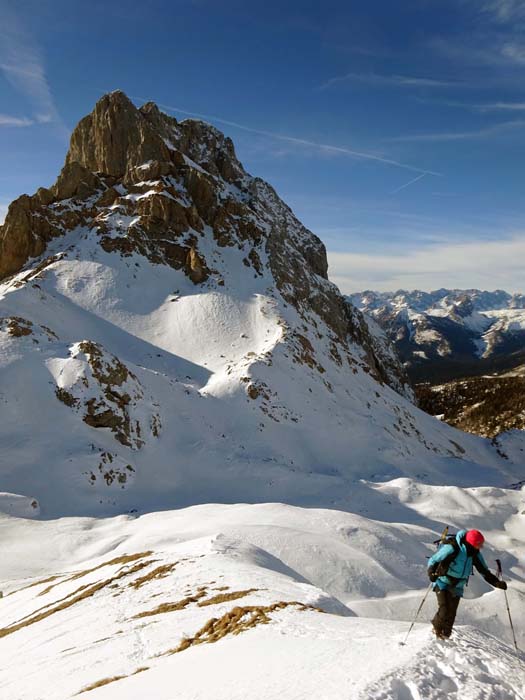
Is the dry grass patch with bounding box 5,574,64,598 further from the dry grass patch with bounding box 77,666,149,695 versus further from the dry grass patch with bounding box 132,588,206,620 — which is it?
the dry grass patch with bounding box 77,666,149,695

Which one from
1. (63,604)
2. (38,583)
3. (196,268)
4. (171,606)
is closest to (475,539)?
(171,606)

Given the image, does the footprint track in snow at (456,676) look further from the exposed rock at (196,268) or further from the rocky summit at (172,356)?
the exposed rock at (196,268)

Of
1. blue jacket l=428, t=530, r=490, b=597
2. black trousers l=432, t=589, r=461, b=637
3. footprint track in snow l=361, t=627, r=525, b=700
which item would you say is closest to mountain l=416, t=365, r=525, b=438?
blue jacket l=428, t=530, r=490, b=597

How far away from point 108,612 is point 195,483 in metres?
18.8

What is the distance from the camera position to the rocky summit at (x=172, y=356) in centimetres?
2741

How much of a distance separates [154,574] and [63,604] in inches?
97.9

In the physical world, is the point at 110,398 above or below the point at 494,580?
above

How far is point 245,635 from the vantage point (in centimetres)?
750

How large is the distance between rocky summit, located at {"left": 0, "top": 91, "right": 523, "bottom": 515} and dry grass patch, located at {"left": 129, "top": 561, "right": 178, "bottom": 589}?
1258 centimetres

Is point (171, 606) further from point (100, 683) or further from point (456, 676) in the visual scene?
point (456, 676)

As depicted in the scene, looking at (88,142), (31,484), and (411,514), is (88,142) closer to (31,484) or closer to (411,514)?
(31,484)

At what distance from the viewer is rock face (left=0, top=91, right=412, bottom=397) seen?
53.3 m

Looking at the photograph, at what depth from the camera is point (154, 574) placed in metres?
12.8

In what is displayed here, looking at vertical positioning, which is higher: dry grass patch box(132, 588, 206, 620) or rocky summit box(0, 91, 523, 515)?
rocky summit box(0, 91, 523, 515)
